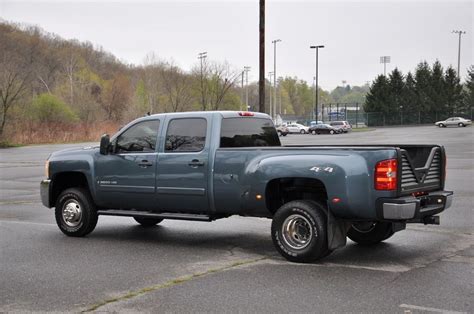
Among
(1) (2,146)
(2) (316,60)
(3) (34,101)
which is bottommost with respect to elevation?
(1) (2,146)

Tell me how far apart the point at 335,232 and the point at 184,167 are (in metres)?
2.29

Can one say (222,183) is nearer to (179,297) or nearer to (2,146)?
(179,297)

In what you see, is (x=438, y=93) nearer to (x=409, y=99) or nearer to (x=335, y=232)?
(x=409, y=99)

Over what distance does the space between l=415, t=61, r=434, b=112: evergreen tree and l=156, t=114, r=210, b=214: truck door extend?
91.9m

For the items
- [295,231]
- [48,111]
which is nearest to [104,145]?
[295,231]

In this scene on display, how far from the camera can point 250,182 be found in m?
7.36

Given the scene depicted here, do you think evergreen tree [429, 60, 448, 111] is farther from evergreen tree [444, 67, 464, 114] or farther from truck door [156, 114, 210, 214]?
truck door [156, 114, 210, 214]

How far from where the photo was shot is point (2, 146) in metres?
45.0

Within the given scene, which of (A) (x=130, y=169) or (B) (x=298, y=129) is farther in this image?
(B) (x=298, y=129)

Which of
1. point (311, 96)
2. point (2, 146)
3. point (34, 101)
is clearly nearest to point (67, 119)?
point (34, 101)

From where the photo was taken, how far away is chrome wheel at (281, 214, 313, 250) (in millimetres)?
7051

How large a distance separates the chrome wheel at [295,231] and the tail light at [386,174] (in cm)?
110

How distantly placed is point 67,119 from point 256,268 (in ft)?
199

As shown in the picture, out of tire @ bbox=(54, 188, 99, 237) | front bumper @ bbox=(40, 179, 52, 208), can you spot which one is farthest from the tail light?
front bumper @ bbox=(40, 179, 52, 208)
